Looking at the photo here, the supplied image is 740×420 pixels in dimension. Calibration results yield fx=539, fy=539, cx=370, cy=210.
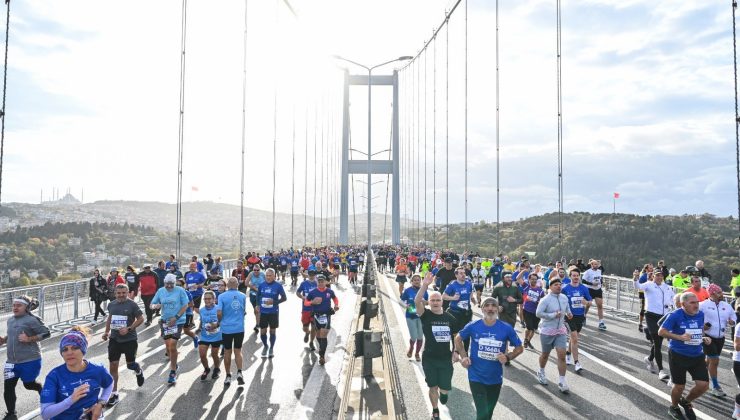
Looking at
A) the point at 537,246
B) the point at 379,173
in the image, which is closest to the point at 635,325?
the point at 537,246

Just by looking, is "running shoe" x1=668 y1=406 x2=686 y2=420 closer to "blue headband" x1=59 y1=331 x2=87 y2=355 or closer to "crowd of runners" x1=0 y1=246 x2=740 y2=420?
"crowd of runners" x1=0 y1=246 x2=740 y2=420

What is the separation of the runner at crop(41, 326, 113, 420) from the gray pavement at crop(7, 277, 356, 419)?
274cm

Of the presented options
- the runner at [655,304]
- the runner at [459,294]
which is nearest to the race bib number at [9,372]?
the runner at [459,294]

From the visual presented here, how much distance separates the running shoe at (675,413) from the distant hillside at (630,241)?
36.4m

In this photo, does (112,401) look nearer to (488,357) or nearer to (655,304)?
(488,357)

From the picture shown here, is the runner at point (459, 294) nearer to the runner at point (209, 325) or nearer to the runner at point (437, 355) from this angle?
the runner at point (437, 355)

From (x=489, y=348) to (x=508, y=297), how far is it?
205 inches

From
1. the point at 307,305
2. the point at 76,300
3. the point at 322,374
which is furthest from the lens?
the point at 76,300

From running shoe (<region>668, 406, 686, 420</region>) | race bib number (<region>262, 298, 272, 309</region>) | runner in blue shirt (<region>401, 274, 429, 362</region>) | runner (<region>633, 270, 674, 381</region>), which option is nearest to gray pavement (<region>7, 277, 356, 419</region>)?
race bib number (<region>262, 298, 272, 309</region>)

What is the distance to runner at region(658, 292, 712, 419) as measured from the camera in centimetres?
674

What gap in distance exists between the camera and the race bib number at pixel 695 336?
680cm

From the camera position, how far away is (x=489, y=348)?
5793 mm

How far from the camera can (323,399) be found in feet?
24.2

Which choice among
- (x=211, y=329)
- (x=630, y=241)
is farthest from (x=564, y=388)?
(x=630, y=241)
